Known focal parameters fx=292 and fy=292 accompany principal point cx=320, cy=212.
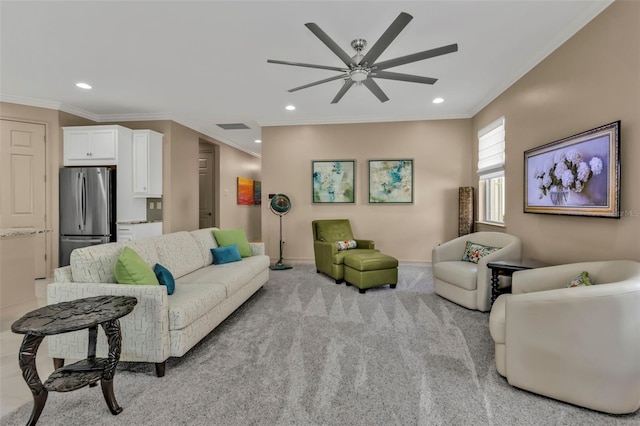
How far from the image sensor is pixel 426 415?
1659 millimetres

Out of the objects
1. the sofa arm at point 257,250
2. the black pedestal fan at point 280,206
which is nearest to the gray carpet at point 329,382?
the sofa arm at point 257,250

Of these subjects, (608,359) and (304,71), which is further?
(304,71)

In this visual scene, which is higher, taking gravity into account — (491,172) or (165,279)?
(491,172)

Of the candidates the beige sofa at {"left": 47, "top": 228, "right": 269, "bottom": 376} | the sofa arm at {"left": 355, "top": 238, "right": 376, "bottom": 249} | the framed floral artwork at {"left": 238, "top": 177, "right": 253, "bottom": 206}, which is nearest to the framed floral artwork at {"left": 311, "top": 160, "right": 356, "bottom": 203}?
the sofa arm at {"left": 355, "top": 238, "right": 376, "bottom": 249}

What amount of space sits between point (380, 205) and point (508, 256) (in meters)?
2.51

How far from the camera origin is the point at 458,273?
11.1 feet

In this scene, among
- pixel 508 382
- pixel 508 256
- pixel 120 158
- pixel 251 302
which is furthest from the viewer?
pixel 120 158

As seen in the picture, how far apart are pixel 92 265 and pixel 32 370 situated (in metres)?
0.81

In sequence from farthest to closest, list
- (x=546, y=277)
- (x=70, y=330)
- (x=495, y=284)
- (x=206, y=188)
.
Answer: (x=206, y=188), (x=495, y=284), (x=546, y=277), (x=70, y=330)

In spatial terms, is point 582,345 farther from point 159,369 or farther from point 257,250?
point 257,250

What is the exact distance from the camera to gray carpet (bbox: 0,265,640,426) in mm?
1646

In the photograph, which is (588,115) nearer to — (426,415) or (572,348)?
(572,348)

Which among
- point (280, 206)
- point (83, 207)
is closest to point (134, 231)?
point (83, 207)

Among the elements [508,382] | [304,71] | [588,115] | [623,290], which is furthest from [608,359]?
[304,71]
